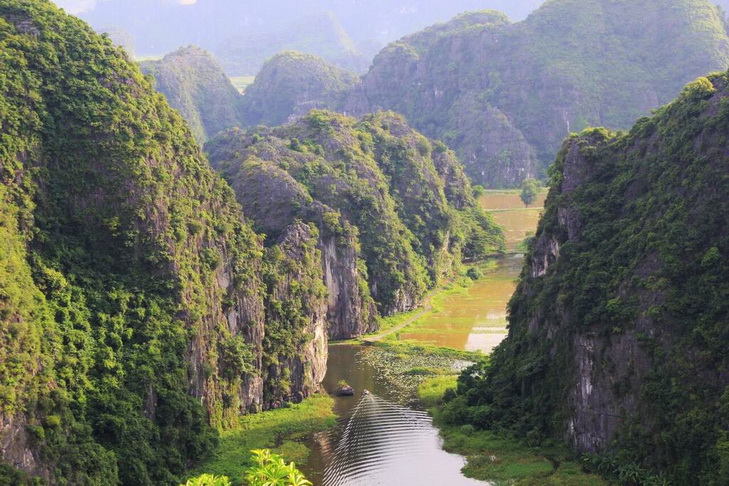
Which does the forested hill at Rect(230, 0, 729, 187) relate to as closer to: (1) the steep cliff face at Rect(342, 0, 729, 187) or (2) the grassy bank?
(1) the steep cliff face at Rect(342, 0, 729, 187)

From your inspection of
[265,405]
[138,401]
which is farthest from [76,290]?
[265,405]

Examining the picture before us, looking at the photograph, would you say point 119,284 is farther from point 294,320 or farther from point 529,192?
point 529,192

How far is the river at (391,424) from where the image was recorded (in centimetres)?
4938

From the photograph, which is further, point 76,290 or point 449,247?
point 449,247

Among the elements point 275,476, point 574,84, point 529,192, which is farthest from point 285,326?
point 574,84

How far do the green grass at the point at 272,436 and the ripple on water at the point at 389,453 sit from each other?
1.83 meters

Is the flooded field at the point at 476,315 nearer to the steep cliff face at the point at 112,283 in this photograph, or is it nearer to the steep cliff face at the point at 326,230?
the steep cliff face at the point at 326,230

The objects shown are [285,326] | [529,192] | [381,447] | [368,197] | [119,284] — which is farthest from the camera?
A: [529,192]

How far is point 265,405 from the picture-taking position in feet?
200

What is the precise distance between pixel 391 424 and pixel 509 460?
9.54 meters

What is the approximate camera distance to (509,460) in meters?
50.4

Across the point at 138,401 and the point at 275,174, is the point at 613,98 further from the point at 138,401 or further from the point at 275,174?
the point at 138,401

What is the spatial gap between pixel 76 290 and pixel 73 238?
3897 mm

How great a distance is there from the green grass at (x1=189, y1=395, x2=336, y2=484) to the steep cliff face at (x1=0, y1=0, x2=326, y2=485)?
1.20m
